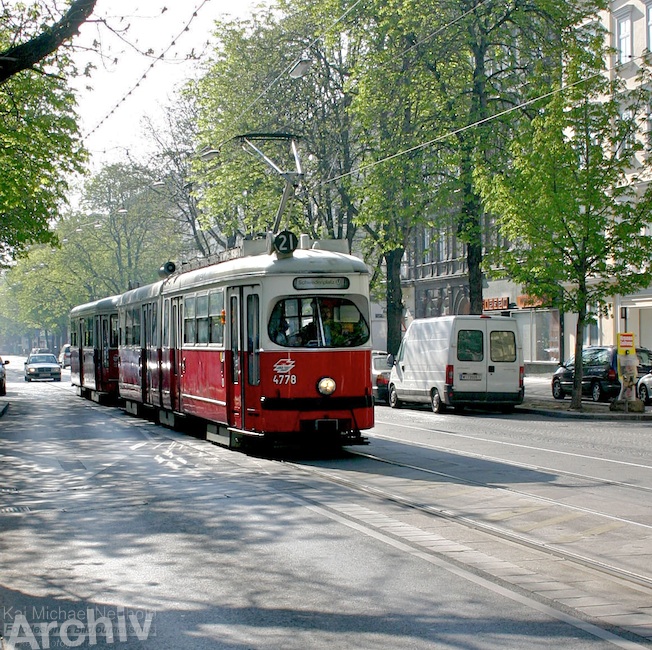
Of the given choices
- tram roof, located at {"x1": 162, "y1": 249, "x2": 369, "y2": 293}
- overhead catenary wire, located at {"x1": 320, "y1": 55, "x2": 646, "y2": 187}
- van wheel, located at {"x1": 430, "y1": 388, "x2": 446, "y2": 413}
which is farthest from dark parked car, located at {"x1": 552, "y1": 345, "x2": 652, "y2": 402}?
tram roof, located at {"x1": 162, "y1": 249, "x2": 369, "y2": 293}

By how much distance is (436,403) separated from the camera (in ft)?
94.5

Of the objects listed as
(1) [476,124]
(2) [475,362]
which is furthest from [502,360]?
(1) [476,124]

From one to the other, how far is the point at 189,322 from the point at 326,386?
5063mm

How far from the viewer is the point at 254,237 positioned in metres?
17.8

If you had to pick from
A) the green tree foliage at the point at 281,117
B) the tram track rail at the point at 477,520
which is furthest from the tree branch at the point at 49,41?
the green tree foliage at the point at 281,117

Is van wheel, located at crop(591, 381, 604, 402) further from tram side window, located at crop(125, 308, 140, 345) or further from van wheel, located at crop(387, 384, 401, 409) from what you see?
tram side window, located at crop(125, 308, 140, 345)

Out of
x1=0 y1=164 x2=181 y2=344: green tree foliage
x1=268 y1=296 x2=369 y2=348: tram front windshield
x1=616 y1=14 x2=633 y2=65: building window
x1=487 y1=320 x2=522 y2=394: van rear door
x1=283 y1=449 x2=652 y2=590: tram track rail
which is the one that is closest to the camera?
x1=283 y1=449 x2=652 y2=590: tram track rail

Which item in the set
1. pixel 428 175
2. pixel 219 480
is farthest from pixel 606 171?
pixel 219 480

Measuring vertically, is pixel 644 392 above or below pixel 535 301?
below

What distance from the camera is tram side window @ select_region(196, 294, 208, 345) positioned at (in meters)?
18.7

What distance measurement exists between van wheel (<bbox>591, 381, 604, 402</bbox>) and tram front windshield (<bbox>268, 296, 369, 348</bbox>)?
60.4 ft

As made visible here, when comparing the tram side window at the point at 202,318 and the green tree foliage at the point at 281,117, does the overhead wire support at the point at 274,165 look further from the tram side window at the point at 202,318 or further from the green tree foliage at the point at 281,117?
the tram side window at the point at 202,318

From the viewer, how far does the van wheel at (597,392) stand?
32.8 metres

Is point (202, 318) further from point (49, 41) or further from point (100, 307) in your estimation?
point (100, 307)
